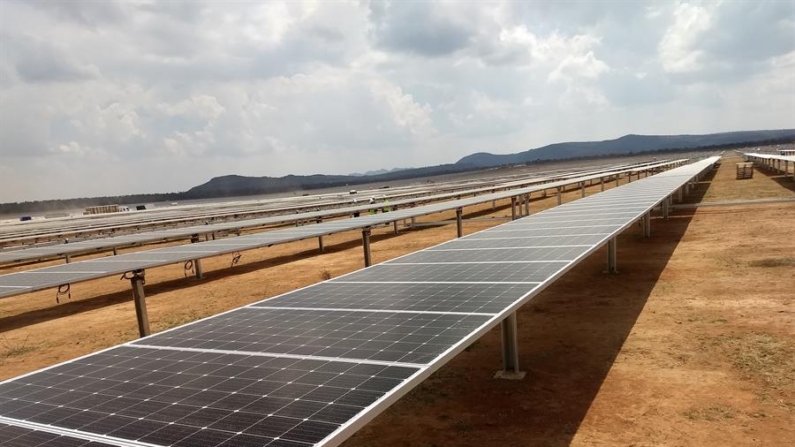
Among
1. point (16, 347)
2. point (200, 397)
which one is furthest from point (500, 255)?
point (16, 347)

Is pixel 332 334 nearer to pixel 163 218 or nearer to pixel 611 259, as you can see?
pixel 611 259

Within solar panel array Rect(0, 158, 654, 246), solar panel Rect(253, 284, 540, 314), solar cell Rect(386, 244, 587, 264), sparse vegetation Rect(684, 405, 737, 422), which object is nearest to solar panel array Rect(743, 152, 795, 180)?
solar panel array Rect(0, 158, 654, 246)

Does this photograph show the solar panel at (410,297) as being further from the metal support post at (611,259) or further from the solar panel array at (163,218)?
the solar panel array at (163,218)

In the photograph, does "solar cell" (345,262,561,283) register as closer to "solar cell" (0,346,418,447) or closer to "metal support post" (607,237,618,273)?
"solar cell" (0,346,418,447)

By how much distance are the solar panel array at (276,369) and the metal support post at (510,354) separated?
96 centimetres

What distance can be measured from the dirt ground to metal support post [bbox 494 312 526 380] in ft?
0.93

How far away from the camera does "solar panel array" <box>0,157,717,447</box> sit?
12.6 feet

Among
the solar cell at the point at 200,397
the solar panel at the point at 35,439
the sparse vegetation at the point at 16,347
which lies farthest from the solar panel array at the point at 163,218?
the solar panel at the point at 35,439

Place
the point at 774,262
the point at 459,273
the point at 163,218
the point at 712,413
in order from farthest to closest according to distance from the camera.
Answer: the point at 163,218
the point at 774,262
the point at 459,273
the point at 712,413

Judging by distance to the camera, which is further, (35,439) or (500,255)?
(500,255)

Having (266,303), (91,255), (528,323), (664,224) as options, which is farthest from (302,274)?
(91,255)

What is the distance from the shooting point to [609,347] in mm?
9828

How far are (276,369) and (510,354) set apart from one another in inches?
198

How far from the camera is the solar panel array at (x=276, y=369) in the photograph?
385cm
